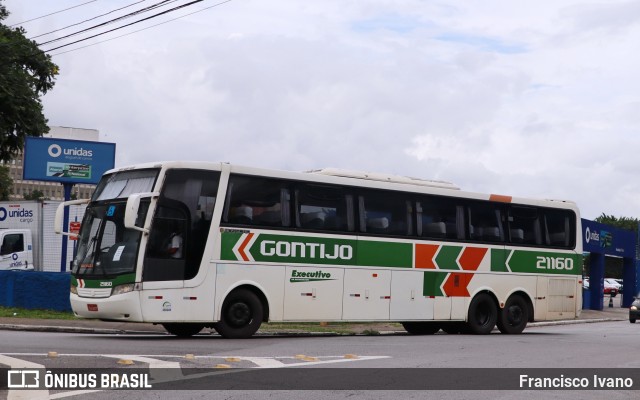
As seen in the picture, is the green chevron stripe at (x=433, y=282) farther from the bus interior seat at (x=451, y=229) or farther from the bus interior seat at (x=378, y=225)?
the bus interior seat at (x=378, y=225)

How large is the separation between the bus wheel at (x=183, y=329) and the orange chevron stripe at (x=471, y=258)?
22.1ft

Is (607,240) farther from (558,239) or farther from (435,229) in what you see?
(435,229)

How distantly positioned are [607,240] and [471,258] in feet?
98.5

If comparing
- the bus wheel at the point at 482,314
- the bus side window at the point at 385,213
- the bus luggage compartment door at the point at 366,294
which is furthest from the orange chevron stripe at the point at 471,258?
the bus luggage compartment door at the point at 366,294

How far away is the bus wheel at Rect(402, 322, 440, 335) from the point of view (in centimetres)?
2525

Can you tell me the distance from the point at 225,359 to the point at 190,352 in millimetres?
1573

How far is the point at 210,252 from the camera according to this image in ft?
64.4

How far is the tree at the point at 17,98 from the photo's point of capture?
154 ft

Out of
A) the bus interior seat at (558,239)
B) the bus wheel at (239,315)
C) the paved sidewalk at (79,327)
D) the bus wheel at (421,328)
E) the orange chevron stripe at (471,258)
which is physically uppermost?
the bus interior seat at (558,239)

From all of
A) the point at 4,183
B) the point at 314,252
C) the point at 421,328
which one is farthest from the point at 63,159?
the point at 4,183

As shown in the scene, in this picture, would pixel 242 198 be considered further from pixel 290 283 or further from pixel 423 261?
pixel 423 261

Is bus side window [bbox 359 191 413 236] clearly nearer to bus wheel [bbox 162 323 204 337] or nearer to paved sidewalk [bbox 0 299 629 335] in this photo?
paved sidewalk [bbox 0 299 629 335]

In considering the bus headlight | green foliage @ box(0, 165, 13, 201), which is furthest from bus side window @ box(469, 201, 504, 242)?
green foliage @ box(0, 165, 13, 201)

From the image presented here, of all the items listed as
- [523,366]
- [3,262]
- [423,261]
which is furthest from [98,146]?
[523,366]
